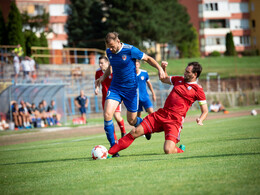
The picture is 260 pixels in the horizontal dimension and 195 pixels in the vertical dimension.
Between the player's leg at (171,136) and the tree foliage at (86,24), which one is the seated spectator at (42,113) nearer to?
the player's leg at (171,136)

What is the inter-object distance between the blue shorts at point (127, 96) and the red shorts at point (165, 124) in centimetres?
94

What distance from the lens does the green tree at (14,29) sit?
4738 centimetres

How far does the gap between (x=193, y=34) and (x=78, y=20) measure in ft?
64.8

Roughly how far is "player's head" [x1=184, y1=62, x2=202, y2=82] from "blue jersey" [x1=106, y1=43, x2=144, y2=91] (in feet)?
3.51

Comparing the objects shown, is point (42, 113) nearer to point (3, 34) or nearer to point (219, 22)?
point (3, 34)

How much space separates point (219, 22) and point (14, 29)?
4494cm

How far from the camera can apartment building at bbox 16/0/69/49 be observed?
62.1 meters

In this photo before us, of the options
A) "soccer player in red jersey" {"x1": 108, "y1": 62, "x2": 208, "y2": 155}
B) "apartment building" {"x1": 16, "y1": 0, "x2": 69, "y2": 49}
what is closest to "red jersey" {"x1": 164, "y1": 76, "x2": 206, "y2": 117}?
"soccer player in red jersey" {"x1": 108, "y1": 62, "x2": 208, "y2": 155}

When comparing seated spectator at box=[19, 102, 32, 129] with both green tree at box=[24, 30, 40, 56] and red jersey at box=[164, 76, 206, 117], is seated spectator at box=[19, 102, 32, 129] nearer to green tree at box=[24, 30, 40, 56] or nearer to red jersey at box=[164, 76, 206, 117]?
red jersey at box=[164, 76, 206, 117]

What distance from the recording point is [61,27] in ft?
224

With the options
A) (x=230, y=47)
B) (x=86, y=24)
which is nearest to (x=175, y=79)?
(x=86, y=24)

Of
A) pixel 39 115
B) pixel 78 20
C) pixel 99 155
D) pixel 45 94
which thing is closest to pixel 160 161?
pixel 99 155

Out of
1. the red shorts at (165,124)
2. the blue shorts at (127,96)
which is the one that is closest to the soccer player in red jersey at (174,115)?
the red shorts at (165,124)

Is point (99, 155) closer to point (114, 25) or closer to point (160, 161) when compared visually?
point (160, 161)
